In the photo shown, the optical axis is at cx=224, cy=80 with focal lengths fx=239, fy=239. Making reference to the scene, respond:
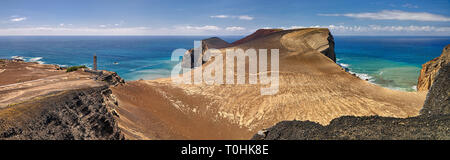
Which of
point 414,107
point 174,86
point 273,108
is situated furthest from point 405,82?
point 174,86

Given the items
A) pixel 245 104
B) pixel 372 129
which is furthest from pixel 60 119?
pixel 245 104

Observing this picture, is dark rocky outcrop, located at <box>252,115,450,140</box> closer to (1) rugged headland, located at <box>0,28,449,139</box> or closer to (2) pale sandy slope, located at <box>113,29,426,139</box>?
(1) rugged headland, located at <box>0,28,449,139</box>

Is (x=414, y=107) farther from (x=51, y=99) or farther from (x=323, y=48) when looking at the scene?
(x=51, y=99)

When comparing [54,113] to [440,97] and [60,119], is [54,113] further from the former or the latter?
[440,97]

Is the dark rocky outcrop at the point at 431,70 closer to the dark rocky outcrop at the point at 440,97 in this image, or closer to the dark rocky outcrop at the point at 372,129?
the dark rocky outcrop at the point at 440,97

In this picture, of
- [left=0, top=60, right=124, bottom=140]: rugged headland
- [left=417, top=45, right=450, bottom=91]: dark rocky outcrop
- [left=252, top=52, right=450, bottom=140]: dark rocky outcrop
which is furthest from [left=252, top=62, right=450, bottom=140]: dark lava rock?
[left=417, top=45, right=450, bottom=91]: dark rocky outcrop

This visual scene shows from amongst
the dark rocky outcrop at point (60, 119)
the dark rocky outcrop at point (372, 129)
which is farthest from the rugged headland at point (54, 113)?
the dark rocky outcrop at point (372, 129)
